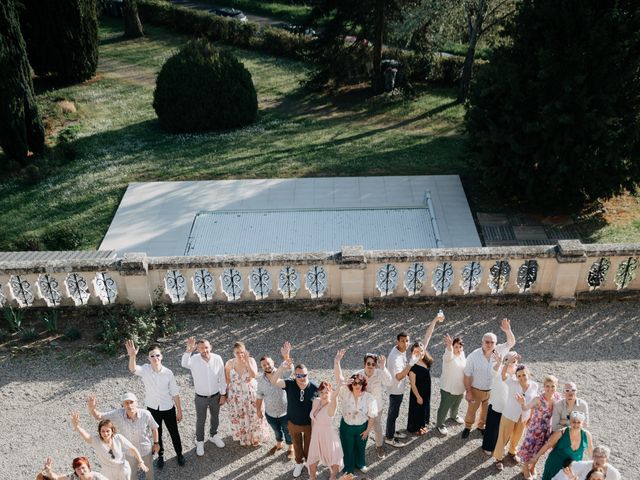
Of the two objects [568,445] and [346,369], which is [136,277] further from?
[568,445]

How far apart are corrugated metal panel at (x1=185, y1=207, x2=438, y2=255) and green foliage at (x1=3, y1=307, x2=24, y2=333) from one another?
473 centimetres

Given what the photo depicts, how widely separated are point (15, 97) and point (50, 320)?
33.6 ft

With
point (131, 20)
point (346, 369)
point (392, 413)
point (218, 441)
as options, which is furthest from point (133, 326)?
point (131, 20)

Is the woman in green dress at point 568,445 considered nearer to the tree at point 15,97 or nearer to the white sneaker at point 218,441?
the white sneaker at point 218,441

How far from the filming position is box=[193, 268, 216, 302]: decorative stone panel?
37.6ft

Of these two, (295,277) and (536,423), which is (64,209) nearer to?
(295,277)

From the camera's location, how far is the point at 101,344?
35.9ft

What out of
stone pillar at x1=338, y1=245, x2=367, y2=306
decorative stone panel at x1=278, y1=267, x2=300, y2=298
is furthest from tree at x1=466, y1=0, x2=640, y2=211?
decorative stone panel at x1=278, y1=267, x2=300, y2=298

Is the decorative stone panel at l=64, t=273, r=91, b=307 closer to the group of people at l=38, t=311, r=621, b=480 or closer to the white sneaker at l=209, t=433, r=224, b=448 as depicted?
the group of people at l=38, t=311, r=621, b=480

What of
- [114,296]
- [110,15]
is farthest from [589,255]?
[110,15]

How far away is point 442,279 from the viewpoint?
11.6 metres

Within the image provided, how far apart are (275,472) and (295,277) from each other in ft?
12.1

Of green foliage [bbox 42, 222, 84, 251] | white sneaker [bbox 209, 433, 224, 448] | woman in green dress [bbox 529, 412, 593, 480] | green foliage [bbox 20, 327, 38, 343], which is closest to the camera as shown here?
woman in green dress [bbox 529, 412, 593, 480]

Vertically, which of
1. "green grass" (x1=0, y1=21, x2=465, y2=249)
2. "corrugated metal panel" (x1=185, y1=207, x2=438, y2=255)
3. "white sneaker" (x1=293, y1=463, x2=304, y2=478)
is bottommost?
"corrugated metal panel" (x1=185, y1=207, x2=438, y2=255)
